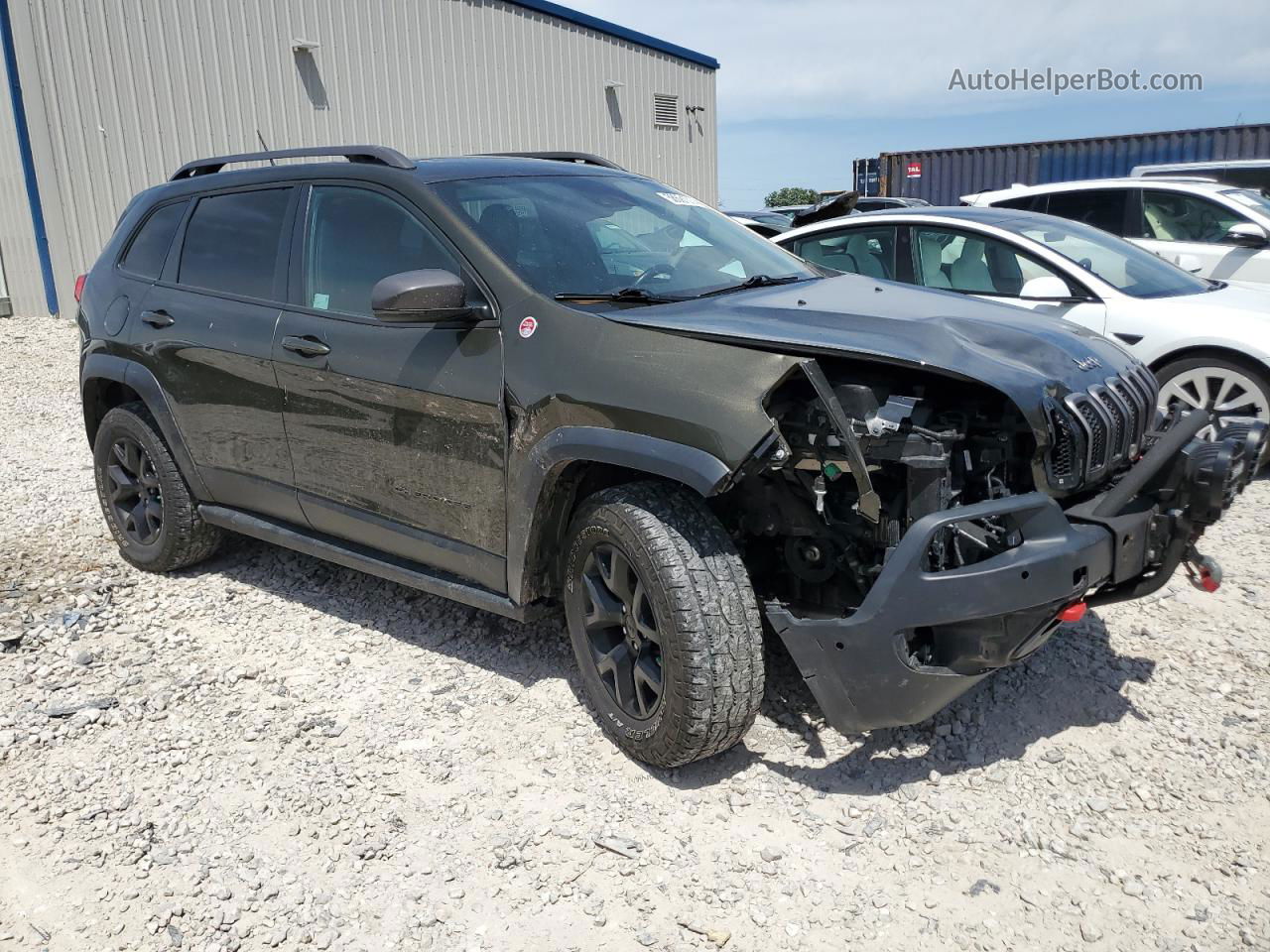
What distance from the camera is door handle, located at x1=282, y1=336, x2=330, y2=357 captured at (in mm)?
3875

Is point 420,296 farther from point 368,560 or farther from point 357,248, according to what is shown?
point 368,560

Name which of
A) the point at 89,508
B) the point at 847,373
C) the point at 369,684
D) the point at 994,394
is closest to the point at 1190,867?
the point at 994,394

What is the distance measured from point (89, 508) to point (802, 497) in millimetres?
4810

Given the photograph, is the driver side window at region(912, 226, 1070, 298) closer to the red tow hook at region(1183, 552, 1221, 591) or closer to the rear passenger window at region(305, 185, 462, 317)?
the red tow hook at region(1183, 552, 1221, 591)

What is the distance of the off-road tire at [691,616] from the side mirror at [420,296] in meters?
0.82

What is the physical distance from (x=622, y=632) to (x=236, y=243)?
7.98 feet

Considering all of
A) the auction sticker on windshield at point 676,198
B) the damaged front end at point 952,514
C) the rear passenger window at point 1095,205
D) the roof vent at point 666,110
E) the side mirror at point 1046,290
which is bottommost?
the damaged front end at point 952,514

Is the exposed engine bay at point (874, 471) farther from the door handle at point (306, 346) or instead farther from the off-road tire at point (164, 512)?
the off-road tire at point (164, 512)

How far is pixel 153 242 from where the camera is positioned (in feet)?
16.0

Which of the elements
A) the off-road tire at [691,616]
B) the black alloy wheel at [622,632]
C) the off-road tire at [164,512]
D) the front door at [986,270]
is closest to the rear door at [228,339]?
the off-road tire at [164,512]

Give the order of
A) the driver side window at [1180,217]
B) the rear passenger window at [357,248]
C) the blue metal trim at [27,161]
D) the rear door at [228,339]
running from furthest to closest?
1. the blue metal trim at [27,161]
2. the driver side window at [1180,217]
3. the rear door at [228,339]
4. the rear passenger window at [357,248]

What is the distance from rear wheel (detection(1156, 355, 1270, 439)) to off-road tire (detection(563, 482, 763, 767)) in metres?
3.99

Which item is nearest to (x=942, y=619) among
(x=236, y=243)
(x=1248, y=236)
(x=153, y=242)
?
A: (x=236, y=243)

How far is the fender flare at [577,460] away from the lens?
9.35ft
